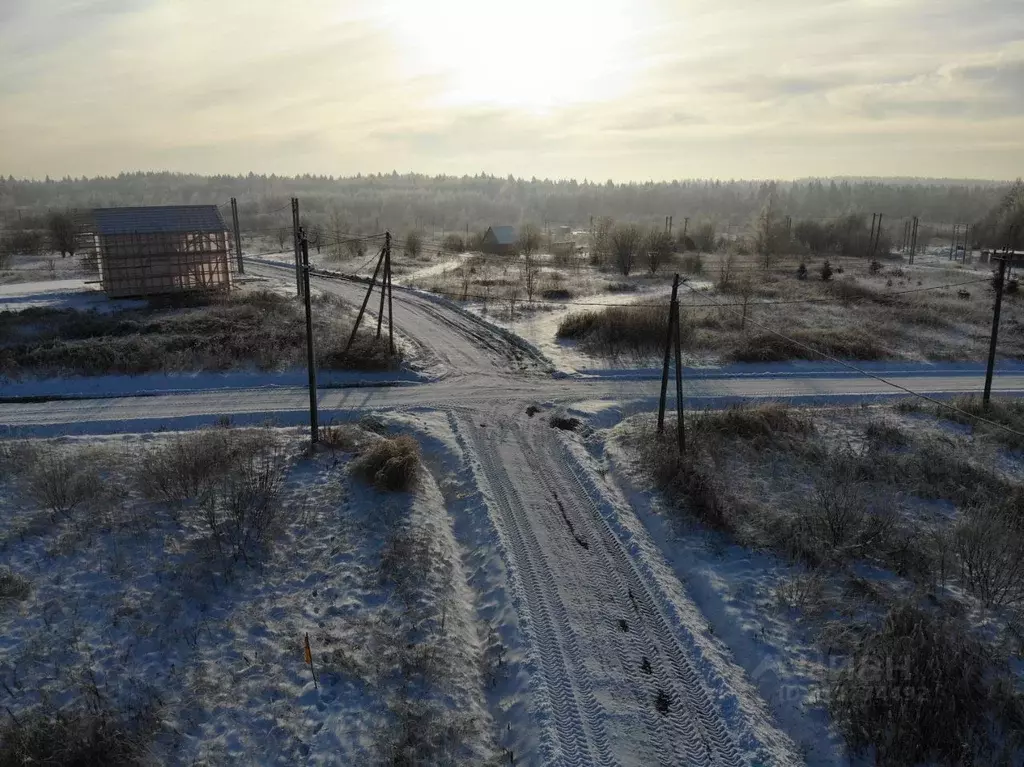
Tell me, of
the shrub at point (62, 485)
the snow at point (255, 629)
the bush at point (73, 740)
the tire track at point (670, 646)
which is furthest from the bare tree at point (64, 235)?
the tire track at point (670, 646)

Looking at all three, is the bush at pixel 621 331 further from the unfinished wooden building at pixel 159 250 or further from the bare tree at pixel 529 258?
the unfinished wooden building at pixel 159 250

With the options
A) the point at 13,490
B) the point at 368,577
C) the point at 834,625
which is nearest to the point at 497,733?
the point at 368,577

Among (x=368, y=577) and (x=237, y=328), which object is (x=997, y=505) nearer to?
(x=368, y=577)

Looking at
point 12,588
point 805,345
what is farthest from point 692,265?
point 12,588

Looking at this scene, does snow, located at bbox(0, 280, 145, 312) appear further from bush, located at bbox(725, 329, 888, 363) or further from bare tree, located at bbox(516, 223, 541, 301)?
bush, located at bbox(725, 329, 888, 363)

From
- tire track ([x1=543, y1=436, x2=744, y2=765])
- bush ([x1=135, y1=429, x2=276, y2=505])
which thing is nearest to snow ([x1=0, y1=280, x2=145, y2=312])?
bush ([x1=135, y1=429, x2=276, y2=505])
